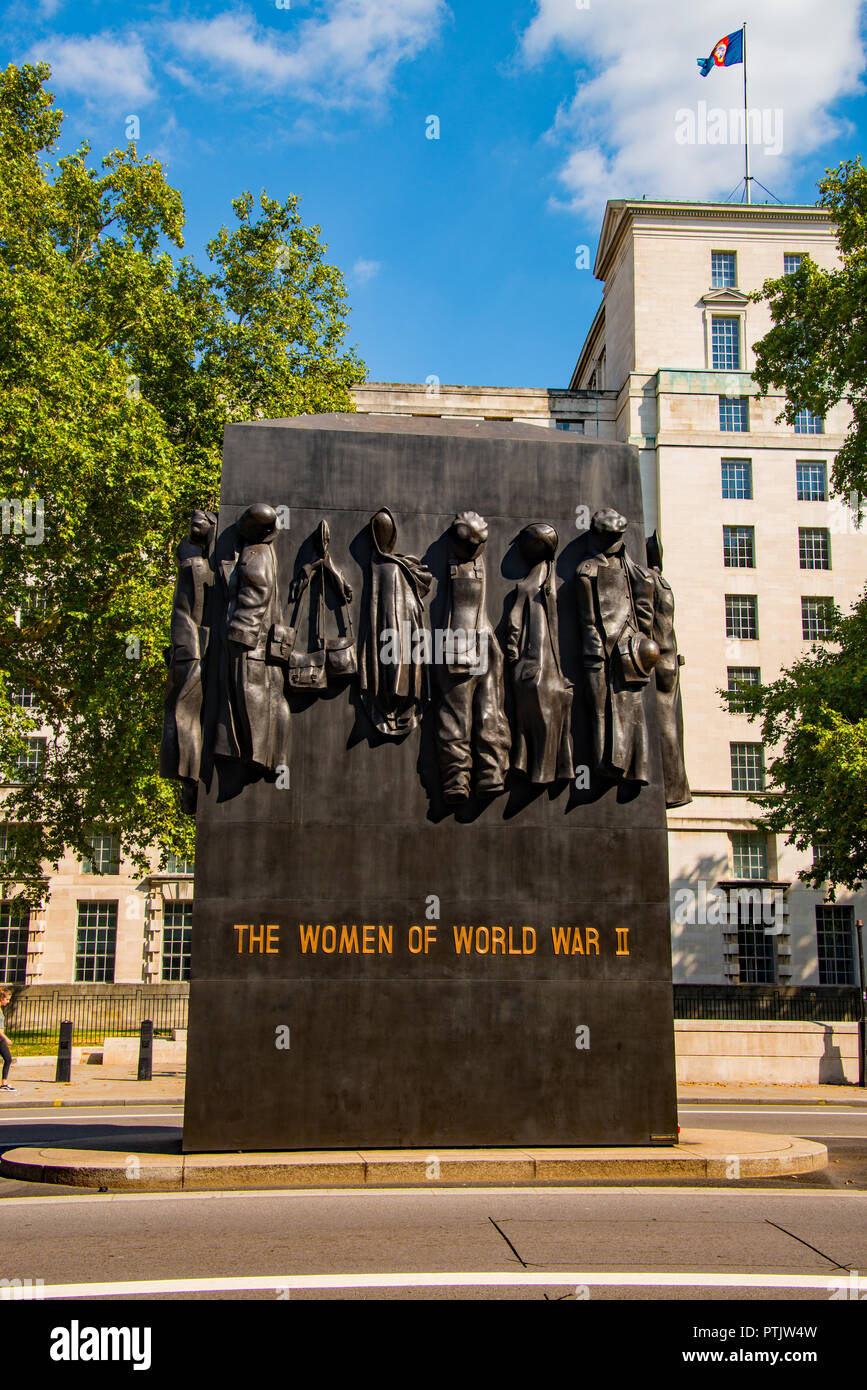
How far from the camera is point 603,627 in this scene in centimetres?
1170

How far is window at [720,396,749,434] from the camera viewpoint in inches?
2096

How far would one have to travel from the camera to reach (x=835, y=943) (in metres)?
48.8

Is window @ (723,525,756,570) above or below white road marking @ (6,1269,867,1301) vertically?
above

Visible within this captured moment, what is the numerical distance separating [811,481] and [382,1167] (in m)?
48.9

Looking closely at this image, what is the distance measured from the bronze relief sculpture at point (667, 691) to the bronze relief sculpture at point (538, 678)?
1.16 metres

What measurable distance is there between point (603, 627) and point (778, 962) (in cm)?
4053

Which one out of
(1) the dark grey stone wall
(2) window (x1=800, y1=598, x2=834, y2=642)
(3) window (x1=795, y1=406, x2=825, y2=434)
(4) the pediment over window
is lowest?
(1) the dark grey stone wall

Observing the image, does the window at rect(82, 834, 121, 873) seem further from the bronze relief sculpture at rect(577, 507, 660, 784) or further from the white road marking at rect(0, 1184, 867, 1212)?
the white road marking at rect(0, 1184, 867, 1212)

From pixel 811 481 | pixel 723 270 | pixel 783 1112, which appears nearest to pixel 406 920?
pixel 783 1112

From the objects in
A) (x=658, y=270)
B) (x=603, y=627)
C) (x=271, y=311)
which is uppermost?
(x=658, y=270)

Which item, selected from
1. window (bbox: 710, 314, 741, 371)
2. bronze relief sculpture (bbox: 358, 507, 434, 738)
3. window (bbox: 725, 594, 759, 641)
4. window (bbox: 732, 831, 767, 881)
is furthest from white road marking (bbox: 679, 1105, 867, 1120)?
window (bbox: 710, 314, 741, 371)

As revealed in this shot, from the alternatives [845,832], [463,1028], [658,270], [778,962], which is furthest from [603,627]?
[658,270]

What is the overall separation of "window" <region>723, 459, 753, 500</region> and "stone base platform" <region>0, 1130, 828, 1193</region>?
45297mm
